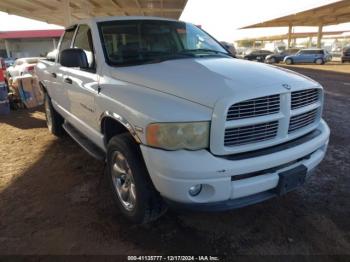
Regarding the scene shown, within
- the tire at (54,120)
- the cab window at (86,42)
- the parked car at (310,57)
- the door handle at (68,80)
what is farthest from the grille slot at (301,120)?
the parked car at (310,57)

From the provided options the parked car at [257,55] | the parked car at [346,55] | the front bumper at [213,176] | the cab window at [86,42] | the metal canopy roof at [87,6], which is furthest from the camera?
the parked car at [257,55]

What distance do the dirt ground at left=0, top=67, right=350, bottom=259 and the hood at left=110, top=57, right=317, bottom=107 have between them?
4.31 feet

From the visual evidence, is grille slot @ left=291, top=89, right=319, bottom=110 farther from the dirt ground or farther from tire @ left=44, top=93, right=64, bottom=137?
tire @ left=44, top=93, right=64, bottom=137

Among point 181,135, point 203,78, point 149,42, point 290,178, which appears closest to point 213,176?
point 181,135

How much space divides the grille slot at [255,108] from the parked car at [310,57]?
3226cm

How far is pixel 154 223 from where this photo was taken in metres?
3.11

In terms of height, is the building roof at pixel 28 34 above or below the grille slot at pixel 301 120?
above

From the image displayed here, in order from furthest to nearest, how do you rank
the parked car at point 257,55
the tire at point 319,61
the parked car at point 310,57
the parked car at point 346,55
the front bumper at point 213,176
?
the parked car at point 257,55 < the parked car at point 346,55 < the parked car at point 310,57 < the tire at point 319,61 < the front bumper at point 213,176

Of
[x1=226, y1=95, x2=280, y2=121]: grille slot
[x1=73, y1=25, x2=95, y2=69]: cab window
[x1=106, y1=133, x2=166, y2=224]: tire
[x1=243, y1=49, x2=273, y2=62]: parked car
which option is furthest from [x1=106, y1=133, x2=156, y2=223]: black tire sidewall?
[x1=243, y1=49, x2=273, y2=62]: parked car

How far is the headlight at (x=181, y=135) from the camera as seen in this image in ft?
7.72

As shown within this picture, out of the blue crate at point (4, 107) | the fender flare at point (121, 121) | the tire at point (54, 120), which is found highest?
the fender flare at point (121, 121)

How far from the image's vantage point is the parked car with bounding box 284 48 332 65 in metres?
31.2

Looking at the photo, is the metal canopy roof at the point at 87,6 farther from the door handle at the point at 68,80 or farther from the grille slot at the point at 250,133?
the grille slot at the point at 250,133

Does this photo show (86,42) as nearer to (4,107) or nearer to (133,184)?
(133,184)
